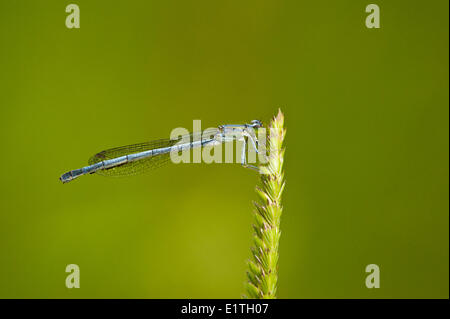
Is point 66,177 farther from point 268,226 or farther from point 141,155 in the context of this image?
point 268,226

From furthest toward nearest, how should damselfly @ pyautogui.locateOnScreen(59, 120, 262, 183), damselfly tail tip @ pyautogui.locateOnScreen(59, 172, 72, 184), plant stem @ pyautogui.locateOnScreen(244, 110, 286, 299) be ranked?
damselfly @ pyautogui.locateOnScreen(59, 120, 262, 183), damselfly tail tip @ pyautogui.locateOnScreen(59, 172, 72, 184), plant stem @ pyautogui.locateOnScreen(244, 110, 286, 299)

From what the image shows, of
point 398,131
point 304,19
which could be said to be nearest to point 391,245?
point 398,131

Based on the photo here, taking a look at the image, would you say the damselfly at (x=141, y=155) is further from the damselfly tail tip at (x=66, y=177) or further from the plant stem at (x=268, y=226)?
the plant stem at (x=268, y=226)

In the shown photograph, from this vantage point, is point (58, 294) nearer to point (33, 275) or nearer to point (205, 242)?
point (33, 275)

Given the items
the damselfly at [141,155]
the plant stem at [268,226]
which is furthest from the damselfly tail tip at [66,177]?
the plant stem at [268,226]

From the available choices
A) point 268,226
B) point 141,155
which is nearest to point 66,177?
point 141,155

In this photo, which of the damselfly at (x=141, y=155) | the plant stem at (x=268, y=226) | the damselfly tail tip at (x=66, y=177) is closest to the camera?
the plant stem at (x=268, y=226)

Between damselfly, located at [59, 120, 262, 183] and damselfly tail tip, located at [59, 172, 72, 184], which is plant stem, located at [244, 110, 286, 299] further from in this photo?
damselfly tail tip, located at [59, 172, 72, 184]

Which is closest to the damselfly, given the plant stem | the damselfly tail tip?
the damselfly tail tip

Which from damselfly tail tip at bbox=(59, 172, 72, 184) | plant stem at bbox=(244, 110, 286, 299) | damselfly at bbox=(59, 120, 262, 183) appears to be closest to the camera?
plant stem at bbox=(244, 110, 286, 299)
